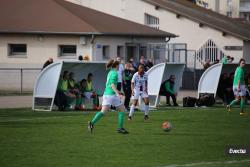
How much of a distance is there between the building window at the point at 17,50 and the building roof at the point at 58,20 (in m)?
1.23

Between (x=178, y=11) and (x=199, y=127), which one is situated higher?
(x=178, y=11)

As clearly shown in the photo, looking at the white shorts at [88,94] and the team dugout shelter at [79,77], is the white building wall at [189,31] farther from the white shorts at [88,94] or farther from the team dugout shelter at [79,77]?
the white shorts at [88,94]

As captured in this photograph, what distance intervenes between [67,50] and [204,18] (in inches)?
621

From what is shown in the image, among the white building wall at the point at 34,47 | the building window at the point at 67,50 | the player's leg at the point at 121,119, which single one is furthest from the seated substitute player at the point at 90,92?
the building window at the point at 67,50

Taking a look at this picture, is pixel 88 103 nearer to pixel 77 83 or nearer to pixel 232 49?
pixel 77 83

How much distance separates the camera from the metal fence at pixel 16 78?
44156 mm

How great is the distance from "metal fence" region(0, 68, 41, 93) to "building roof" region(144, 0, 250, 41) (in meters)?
15.2

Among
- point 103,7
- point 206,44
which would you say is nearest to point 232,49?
point 206,44

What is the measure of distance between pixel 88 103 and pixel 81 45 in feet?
42.9

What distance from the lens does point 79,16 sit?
1860 inches

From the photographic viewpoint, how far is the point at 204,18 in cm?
5953

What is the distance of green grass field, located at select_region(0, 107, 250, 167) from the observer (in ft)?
52.5

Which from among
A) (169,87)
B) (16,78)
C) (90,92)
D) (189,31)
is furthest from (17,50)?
(90,92)

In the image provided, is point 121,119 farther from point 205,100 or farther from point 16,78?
point 16,78
